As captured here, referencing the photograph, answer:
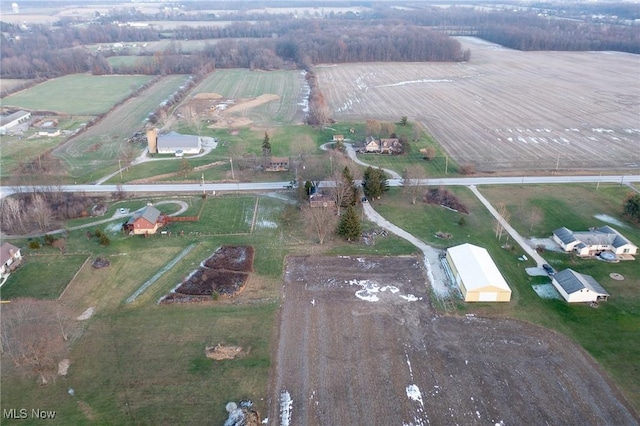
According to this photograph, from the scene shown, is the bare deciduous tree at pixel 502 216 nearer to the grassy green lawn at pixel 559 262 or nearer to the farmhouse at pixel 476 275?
the grassy green lawn at pixel 559 262

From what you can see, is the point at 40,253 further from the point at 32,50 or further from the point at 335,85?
the point at 32,50

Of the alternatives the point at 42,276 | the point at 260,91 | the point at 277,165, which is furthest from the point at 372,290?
the point at 260,91

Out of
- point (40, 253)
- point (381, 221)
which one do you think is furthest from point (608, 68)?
point (40, 253)

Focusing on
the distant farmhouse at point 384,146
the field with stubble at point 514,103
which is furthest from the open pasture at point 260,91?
the distant farmhouse at point 384,146

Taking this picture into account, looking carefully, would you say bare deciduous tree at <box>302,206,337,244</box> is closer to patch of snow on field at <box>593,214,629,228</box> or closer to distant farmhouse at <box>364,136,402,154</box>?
distant farmhouse at <box>364,136,402,154</box>

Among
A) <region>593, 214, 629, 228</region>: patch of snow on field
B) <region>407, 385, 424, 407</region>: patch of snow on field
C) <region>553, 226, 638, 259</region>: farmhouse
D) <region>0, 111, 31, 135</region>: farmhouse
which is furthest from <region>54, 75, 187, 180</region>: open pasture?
<region>593, 214, 629, 228</region>: patch of snow on field

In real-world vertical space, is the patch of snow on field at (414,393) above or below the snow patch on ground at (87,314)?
below
